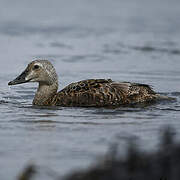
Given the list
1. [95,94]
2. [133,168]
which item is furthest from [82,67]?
[133,168]

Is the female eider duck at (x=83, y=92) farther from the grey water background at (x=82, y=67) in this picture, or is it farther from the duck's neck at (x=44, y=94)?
the grey water background at (x=82, y=67)

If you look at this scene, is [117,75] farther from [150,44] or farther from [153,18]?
[153,18]

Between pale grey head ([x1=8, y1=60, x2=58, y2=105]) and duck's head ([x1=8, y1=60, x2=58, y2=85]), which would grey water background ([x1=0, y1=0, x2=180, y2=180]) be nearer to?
pale grey head ([x1=8, y1=60, x2=58, y2=105])

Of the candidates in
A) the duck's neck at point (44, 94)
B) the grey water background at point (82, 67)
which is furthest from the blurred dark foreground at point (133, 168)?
the duck's neck at point (44, 94)

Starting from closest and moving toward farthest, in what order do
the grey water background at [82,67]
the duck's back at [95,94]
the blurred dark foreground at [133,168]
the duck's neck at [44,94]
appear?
the blurred dark foreground at [133,168], the grey water background at [82,67], the duck's back at [95,94], the duck's neck at [44,94]

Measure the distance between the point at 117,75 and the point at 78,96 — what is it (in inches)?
137

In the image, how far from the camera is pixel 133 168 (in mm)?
6945

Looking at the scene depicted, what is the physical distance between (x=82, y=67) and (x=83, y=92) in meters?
4.26

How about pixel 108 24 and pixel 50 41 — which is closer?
pixel 50 41

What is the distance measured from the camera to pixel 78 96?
1137 cm

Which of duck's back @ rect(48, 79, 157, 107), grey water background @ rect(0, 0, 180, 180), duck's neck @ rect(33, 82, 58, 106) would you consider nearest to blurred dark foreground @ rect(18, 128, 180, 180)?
grey water background @ rect(0, 0, 180, 180)

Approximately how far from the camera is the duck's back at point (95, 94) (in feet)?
37.3

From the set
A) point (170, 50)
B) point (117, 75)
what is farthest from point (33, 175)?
point (170, 50)

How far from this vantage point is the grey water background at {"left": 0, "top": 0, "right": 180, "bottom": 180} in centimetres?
844
